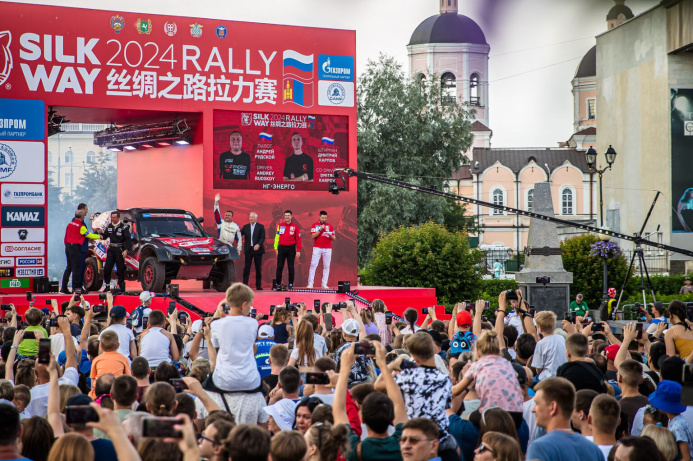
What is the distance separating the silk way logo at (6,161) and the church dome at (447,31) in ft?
238

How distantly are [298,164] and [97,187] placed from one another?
139 ft

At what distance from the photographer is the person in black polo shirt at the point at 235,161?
74.1 ft

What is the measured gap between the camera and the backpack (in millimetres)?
8777

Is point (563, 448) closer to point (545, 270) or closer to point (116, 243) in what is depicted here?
point (116, 243)

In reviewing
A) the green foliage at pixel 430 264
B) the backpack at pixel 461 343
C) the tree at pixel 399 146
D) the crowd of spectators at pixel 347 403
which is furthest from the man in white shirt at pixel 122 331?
the tree at pixel 399 146

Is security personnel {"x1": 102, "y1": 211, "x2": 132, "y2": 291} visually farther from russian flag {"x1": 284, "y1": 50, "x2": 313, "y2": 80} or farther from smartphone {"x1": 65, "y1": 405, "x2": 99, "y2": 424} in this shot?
smartphone {"x1": 65, "y1": 405, "x2": 99, "y2": 424}

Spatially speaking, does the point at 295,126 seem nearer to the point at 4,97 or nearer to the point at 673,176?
the point at 4,97

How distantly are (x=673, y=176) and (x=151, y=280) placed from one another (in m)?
31.0

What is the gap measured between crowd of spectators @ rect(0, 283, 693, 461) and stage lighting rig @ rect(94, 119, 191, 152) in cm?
1407

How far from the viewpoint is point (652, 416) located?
6.25m

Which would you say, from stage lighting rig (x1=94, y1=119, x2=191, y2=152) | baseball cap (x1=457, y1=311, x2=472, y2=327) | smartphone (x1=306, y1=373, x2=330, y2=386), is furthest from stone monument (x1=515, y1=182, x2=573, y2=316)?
smartphone (x1=306, y1=373, x2=330, y2=386)

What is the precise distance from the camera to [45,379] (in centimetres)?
716

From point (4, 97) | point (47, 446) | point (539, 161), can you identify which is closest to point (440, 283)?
point (4, 97)

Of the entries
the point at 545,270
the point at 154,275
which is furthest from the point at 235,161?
the point at 545,270
